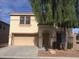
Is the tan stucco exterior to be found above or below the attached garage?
above

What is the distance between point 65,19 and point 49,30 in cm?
1226

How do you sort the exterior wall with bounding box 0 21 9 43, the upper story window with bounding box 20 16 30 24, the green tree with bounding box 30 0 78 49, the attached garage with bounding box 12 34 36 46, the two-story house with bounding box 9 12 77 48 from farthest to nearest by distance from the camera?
1. the exterior wall with bounding box 0 21 9 43
2. the attached garage with bounding box 12 34 36 46
3. the two-story house with bounding box 9 12 77 48
4. the upper story window with bounding box 20 16 30 24
5. the green tree with bounding box 30 0 78 49

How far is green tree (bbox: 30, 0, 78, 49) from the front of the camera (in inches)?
1040

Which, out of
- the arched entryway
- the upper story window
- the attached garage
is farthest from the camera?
the attached garage

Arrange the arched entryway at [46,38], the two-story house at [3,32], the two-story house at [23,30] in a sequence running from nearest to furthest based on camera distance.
A: the arched entryway at [46,38] → the two-story house at [23,30] → the two-story house at [3,32]

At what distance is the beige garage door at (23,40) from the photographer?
42.6 meters

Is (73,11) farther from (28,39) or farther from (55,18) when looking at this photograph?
(28,39)

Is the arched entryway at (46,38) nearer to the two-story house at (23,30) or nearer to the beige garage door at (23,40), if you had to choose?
the two-story house at (23,30)

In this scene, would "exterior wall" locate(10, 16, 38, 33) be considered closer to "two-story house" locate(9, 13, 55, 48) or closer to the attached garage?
"two-story house" locate(9, 13, 55, 48)

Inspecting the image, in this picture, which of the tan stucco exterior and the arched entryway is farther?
the tan stucco exterior

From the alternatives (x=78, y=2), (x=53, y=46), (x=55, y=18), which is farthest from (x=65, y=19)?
(x=53, y=46)

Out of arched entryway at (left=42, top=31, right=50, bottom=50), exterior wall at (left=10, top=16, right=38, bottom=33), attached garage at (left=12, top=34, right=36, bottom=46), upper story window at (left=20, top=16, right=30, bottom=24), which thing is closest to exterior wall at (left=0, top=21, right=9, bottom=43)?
attached garage at (left=12, top=34, right=36, bottom=46)

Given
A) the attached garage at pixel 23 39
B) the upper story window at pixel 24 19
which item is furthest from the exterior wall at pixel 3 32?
the upper story window at pixel 24 19

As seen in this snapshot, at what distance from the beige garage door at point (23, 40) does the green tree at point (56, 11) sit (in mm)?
15167
